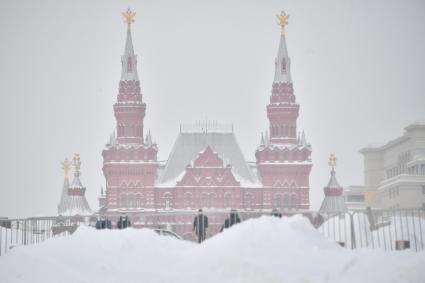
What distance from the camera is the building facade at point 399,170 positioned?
399ft

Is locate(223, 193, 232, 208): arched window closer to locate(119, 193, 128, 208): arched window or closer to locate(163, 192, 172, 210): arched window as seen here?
locate(163, 192, 172, 210): arched window

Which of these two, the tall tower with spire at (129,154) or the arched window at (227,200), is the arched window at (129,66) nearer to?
the tall tower with spire at (129,154)

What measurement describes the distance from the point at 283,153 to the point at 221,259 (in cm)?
7810

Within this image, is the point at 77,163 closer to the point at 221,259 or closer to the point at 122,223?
the point at 122,223

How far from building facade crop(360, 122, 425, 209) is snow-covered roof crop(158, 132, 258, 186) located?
1805cm

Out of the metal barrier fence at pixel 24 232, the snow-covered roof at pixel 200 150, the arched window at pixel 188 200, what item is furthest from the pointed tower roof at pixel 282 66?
the metal barrier fence at pixel 24 232

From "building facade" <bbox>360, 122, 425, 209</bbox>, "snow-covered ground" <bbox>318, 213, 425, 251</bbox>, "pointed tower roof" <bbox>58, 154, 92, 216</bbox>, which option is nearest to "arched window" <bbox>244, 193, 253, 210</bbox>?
"pointed tower roof" <bbox>58, 154, 92, 216</bbox>

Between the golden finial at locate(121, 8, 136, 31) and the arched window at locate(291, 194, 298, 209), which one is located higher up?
the golden finial at locate(121, 8, 136, 31)

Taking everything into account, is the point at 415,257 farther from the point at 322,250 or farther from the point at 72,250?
the point at 72,250

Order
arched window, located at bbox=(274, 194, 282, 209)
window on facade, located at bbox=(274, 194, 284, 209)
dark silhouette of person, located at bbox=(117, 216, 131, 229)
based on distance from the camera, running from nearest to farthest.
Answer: dark silhouette of person, located at bbox=(117, 216, 131, 229)
window on facade, located at bbox=(274, 194, 284, 209)
arched window, located at bbox=(274, 194, 282, 209)

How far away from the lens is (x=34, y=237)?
39156 millimetres

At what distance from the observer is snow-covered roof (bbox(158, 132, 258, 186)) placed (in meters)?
104

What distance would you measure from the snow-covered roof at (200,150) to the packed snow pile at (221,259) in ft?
248

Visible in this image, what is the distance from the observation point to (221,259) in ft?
80.3
